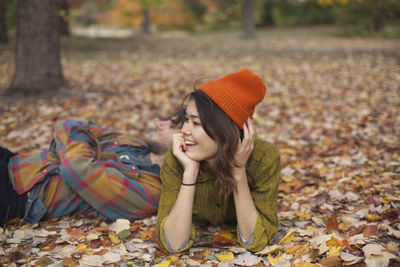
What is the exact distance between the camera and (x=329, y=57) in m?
10.1

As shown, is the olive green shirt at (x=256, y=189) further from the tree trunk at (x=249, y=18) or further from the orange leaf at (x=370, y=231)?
the tree trunk at (x=249, y=18)

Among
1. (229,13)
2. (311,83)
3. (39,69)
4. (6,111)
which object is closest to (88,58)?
(39,69)

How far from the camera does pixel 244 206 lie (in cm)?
215

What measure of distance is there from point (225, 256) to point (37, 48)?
16.4 feet

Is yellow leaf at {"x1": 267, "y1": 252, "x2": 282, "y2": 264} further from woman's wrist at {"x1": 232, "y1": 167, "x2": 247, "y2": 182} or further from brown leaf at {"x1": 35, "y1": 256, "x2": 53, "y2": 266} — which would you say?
brown leaf at {"x1": 35, "y1": 256, "x2": 53, "y2": 266}

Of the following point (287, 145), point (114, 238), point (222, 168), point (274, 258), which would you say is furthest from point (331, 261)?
point (287, 145)

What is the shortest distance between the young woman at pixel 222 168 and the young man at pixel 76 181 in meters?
0.46

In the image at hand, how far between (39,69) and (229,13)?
22.5 m

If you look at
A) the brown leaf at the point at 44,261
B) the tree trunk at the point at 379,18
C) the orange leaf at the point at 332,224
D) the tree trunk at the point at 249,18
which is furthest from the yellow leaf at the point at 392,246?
the tree trunk at the point at 379,18

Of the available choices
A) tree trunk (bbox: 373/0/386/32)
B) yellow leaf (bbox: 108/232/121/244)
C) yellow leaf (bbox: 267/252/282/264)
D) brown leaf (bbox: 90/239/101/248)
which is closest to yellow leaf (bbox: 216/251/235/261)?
yellow leaf (bbox: 267/252/282/264)

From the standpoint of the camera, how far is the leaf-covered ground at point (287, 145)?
89.4 inches

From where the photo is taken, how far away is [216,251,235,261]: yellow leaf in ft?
7.34

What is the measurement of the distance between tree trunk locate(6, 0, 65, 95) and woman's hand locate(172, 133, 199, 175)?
462 centimetres

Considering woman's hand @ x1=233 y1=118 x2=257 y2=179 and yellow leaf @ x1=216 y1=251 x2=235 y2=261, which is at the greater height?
woman's hand @ x1=233 y1=118 x2=257 y2=179
